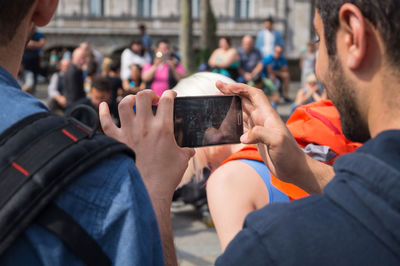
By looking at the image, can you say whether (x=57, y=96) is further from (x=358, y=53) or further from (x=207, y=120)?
(x=358, y=53)

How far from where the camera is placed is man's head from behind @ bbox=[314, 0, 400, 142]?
1.08 meters

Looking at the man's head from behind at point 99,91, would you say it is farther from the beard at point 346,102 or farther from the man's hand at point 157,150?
the beard at point 346,102

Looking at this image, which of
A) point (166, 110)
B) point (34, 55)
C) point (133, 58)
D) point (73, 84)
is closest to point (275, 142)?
point (166, 110)

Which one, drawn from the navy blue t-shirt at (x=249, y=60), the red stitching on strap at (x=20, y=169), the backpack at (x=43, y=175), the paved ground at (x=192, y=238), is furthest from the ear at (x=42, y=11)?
the navy blue t-shirt at (x=249, y=60)

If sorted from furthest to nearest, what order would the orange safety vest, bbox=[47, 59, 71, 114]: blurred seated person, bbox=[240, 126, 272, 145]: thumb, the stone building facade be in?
the stone building facade < bbox=[47, 59, 71, 114]: blurred seated person < the orange safety vest < bbox=[240, 126, 272, 145]: thumb

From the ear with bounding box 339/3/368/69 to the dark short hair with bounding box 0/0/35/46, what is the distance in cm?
68

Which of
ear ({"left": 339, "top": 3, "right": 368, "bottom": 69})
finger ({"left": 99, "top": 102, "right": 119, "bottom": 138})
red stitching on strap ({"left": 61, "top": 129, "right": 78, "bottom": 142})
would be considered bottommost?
finger ({"left": 99, "top": 102, "right": 119, "bottom": 138})

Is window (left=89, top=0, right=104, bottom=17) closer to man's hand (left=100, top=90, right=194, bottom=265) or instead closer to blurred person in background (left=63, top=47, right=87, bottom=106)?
blurred person in background (left=63, top=47, right=87, bottom=106)

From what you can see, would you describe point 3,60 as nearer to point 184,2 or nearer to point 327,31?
point 327,31

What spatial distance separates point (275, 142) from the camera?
163cm

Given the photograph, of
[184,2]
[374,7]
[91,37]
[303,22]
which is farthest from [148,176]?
[303,22]

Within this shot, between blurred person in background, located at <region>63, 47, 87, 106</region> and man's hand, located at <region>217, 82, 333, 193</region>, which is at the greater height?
man's hand, located at <region>217, 82, 333, 193</region>

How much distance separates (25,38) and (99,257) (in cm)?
53

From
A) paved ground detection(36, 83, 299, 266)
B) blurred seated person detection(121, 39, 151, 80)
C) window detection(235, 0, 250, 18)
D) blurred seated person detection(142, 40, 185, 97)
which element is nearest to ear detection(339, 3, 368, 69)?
paved ground detection(36, 83, 299, 266)
